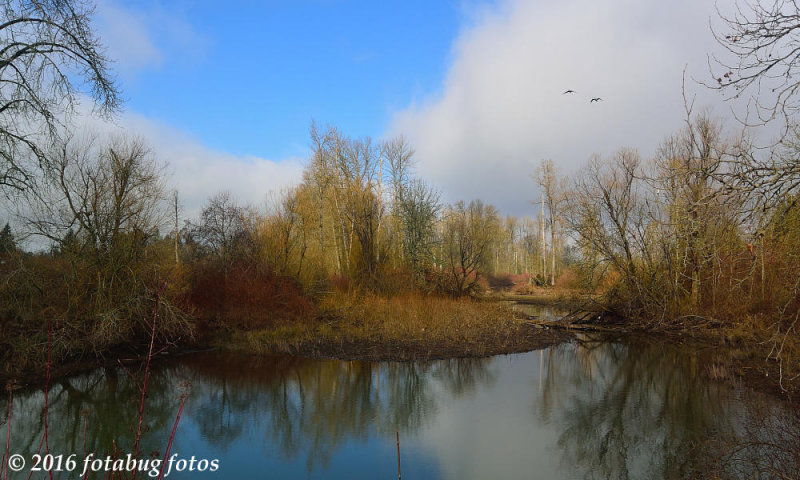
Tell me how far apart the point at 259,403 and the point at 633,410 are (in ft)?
25.9

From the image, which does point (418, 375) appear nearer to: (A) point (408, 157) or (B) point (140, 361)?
(B) point (140, 361)

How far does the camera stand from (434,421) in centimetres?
924

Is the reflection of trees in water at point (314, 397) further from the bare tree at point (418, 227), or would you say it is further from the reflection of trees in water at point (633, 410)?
the bare tree at point (418, 227)

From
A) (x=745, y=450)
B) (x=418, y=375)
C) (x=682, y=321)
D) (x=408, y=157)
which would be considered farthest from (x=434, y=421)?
(x=408, y=157)

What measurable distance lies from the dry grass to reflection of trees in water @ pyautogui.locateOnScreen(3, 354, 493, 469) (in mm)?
1337

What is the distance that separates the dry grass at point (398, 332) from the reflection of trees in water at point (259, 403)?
1.34 meters

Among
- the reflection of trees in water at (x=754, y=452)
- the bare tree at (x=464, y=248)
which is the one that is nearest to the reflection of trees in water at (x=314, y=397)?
the reflection of trees in water at (x=754, y=452)

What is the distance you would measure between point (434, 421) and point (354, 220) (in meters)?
16.6

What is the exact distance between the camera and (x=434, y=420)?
9.30 metres

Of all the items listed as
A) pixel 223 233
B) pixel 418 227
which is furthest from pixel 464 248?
pixel 223 233

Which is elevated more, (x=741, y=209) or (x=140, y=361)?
(x=741, y=209)

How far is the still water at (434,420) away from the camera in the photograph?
7137mm

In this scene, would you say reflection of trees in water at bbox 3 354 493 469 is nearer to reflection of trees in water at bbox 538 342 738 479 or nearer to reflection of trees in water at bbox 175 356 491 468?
reflection of trees in water at bbox 175 356 491 468

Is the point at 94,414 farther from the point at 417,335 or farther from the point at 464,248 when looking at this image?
the point at 464,248
